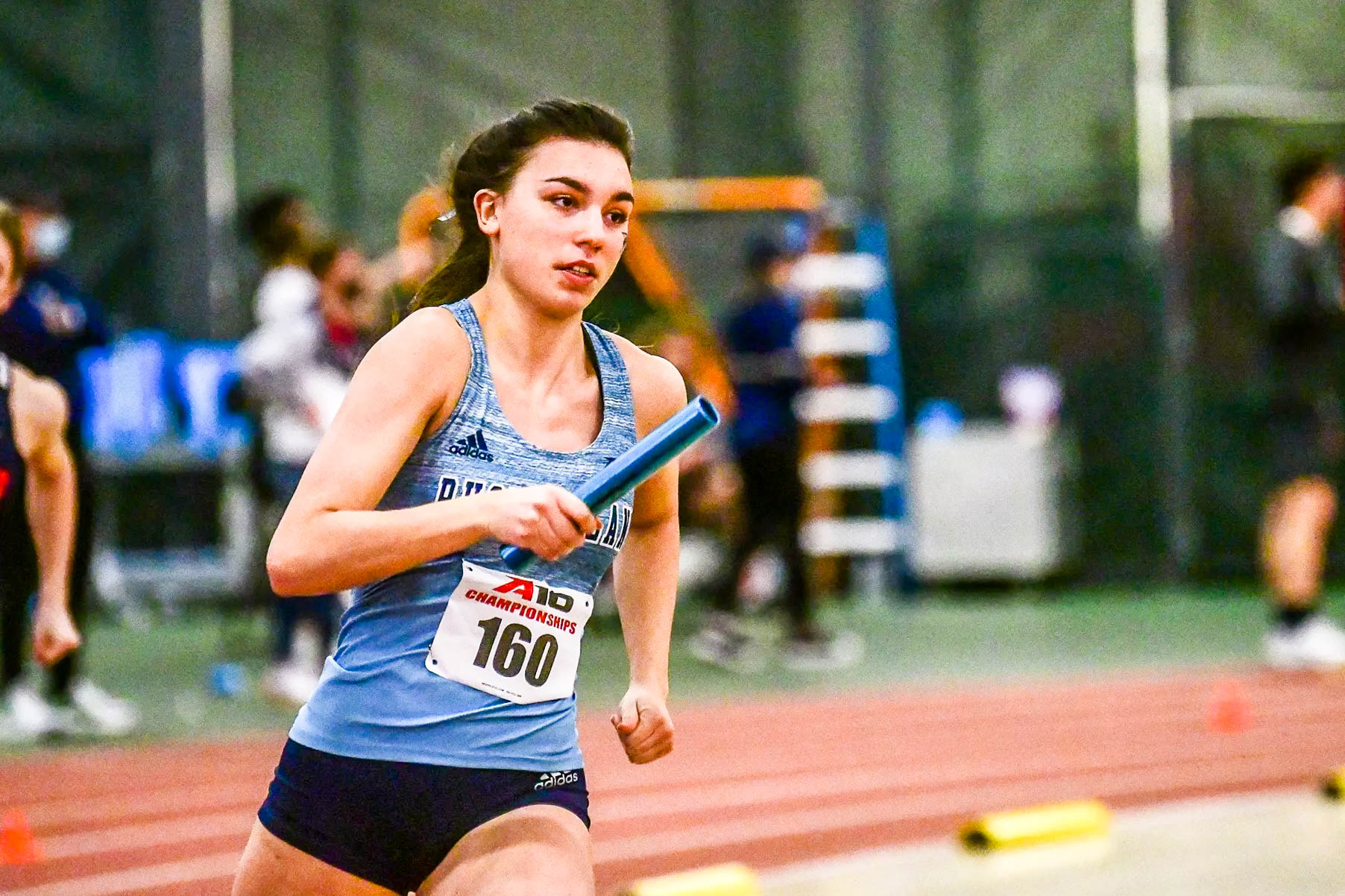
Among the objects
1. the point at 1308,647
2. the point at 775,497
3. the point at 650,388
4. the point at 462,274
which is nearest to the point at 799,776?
the point at 775,497

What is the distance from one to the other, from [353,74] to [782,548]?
5.44 metres

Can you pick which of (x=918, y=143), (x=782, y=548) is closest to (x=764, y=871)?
(x=782, y=548)

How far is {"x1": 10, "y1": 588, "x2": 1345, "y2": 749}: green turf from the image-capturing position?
837 cm

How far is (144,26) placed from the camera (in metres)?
12.6

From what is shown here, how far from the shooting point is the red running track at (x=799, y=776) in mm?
5469

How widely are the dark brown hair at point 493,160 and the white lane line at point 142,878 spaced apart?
9.04ft

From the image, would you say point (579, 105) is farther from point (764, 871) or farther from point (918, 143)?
point (918, 143)

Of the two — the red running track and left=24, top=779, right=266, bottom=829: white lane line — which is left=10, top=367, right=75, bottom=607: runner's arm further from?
left=24, top=779, right=266, bottom=829: white lane line

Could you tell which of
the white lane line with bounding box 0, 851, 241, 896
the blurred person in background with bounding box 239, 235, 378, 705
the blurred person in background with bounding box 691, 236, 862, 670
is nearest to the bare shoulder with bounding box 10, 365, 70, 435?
the white lane line with bounding box 0, 851, 241, 896

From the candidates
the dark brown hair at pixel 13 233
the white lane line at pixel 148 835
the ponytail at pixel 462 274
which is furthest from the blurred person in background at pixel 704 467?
the ponytail at pixel 462 274

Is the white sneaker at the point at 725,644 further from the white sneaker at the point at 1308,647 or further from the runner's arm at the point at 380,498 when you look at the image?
the runner's arm at the point at 380,498

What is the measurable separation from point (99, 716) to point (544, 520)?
18.2 feet

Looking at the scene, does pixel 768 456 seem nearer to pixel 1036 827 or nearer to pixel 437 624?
pixel 1036 827

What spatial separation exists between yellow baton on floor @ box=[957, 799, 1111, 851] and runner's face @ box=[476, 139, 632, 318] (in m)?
3.44
